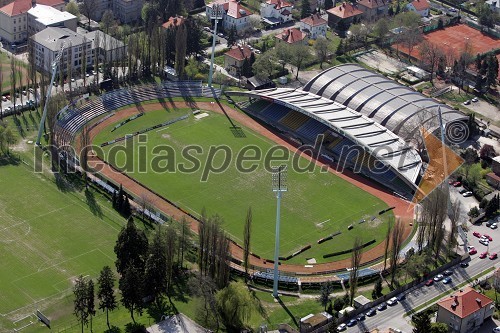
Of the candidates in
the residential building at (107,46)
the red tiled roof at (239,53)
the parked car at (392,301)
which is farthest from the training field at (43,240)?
the red tiled roof at (239,53)

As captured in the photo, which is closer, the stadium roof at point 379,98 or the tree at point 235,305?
the tree at point 235,305

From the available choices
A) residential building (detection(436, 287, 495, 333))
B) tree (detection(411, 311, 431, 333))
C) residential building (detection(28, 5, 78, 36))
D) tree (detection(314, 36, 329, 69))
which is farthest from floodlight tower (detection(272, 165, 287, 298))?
residential building (detection(28, 5, 78, 36))

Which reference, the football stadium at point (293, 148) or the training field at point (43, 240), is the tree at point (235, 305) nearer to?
the football stadium at point (293, 148)

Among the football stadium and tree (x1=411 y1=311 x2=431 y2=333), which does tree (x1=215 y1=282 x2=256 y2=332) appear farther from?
tree (x1=411 y1=311 x2=431 y2=333)

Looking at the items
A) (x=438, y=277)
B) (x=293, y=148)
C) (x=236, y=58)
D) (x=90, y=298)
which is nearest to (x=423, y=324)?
(x=438, y=277)

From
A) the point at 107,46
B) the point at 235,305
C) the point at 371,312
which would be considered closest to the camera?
the point at 235,305

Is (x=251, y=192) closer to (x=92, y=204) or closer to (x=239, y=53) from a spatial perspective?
(x=92, y=204)
